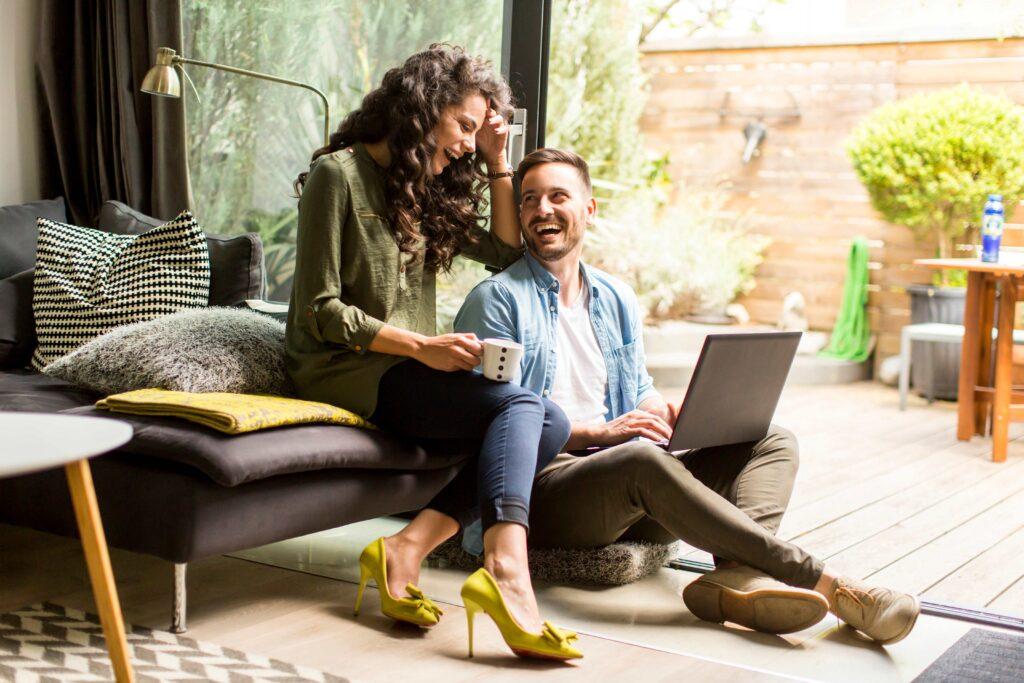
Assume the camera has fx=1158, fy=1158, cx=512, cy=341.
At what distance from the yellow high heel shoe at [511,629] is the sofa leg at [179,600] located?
0.56 metres

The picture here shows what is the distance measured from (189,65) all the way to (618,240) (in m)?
3.62

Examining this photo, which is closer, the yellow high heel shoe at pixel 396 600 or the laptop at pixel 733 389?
the yellow high heel shoe at pixel 396 600

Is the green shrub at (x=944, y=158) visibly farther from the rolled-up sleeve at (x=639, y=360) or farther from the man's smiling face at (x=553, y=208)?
the man's smiling face at (x=553, y=208)

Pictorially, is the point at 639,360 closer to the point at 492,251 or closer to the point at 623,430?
the point at 623,430

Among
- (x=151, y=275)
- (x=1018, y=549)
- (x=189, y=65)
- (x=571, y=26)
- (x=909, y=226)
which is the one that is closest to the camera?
(x=151, y=275)

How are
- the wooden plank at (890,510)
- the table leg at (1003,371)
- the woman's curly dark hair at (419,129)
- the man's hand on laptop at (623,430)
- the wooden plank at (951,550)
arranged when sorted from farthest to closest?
1. the table leg at (1003,371)
2. the wooden plank at (890,510)
3. the wooden plank at (951,550)
4. the man's hand on laptop at (623,430)
5. the woman's curly dark hair at (419,129)

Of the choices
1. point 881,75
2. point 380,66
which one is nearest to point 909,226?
point 881,75

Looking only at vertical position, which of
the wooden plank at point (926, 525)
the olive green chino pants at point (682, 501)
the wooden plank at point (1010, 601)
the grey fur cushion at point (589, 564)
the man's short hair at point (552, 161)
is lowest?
the wooden plank at point (926, 525)

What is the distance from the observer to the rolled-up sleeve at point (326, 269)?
236 cm

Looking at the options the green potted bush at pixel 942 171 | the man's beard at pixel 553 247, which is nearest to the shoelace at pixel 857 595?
the man's beard at pixel 553 247

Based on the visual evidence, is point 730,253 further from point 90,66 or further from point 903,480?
point 90,66

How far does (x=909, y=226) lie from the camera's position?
6.61m

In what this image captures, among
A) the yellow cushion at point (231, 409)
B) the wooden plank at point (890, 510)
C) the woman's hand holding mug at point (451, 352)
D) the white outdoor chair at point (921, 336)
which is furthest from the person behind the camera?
the white outdoor chair at point (921, 336)

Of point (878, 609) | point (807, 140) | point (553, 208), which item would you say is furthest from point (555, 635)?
point (807, 140)
